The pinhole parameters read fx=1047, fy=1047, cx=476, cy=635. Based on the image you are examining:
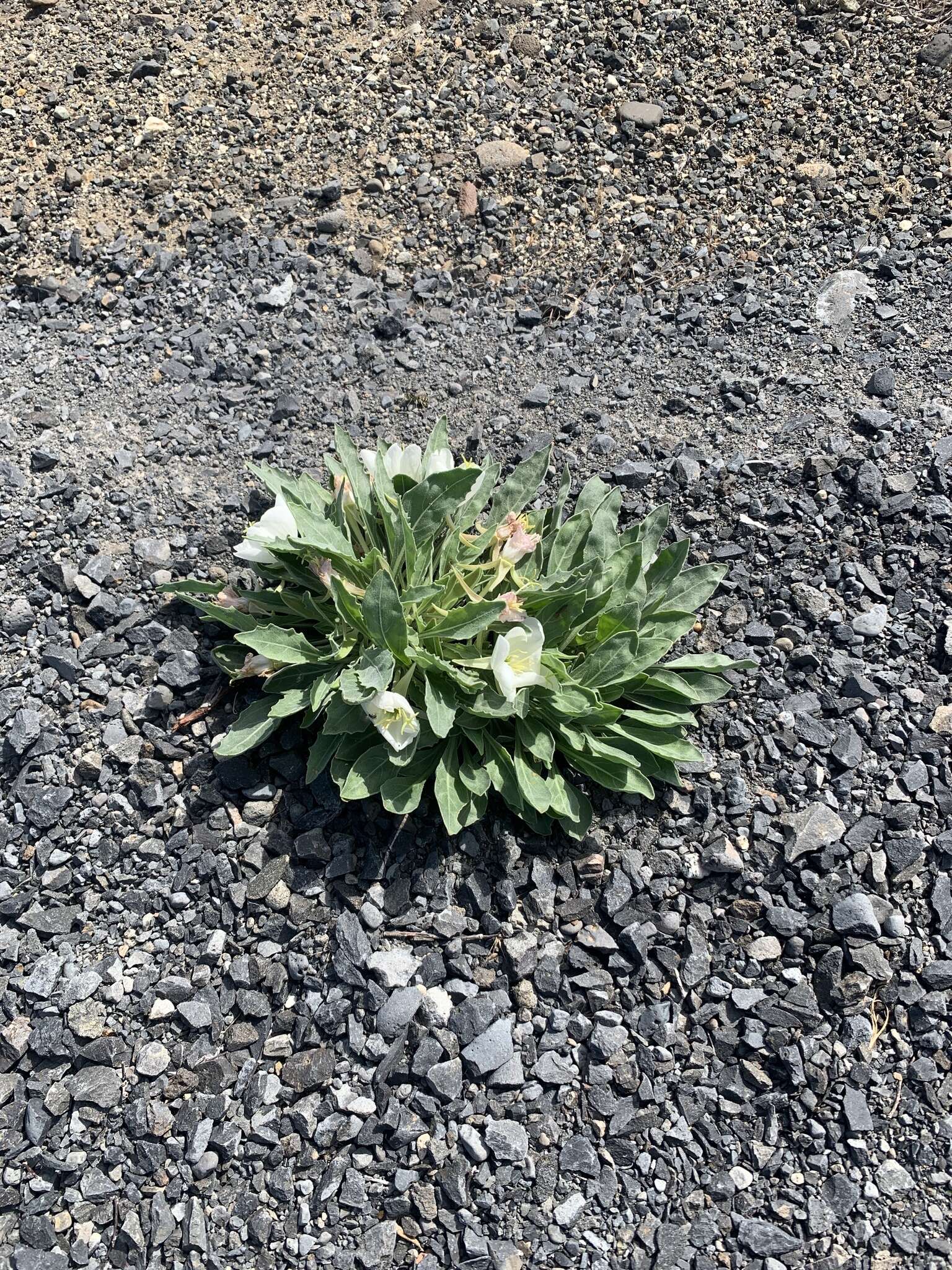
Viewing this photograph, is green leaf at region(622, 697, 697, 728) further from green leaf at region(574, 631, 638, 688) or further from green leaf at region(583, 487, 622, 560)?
green leaf at region(583, 487, 622, 560)

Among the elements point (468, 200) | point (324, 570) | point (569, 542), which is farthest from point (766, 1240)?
point (468, 200)

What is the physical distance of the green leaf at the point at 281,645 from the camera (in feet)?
10.8

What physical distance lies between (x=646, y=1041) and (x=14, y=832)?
85.2 inches

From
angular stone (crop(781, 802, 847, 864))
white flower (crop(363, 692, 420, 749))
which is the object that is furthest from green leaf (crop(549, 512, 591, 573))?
angular stone (crop(781, 802, 847, 864))

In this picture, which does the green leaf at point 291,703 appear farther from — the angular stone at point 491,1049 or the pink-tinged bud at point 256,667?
the angular stone at point 491,1049

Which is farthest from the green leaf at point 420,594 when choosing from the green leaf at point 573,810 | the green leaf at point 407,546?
the green leaf at point 573,810

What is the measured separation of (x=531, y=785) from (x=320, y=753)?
2.27 feet

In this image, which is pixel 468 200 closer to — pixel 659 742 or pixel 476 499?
pixel 476 499

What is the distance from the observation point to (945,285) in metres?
4.77

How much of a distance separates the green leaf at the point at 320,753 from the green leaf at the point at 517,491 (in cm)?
98

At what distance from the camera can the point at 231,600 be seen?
3604mm

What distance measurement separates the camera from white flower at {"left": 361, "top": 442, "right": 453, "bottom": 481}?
11.8ft

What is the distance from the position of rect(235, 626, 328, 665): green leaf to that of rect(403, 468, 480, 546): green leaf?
49 centimetres

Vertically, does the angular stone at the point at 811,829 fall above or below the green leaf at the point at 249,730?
above
